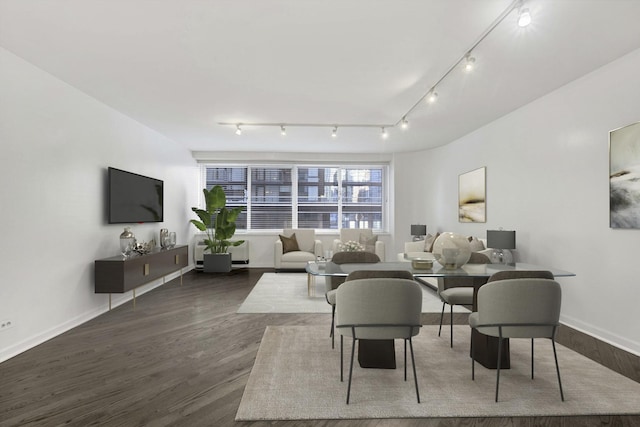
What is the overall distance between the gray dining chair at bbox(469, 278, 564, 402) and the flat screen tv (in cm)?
443

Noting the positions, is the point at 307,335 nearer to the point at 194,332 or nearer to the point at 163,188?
the point at 194,332

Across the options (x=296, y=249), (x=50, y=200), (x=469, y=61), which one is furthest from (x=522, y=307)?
(x=296, y=249)

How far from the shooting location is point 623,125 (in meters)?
3.19

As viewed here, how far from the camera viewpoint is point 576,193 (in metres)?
3.72

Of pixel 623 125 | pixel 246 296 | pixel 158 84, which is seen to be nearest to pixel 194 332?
pixel 246 296

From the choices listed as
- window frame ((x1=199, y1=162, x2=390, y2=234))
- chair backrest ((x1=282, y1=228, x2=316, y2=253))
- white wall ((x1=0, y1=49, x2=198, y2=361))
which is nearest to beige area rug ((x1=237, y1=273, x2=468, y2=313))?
chair backrest ((x1=282, y1=228, x2=316, y2=253))

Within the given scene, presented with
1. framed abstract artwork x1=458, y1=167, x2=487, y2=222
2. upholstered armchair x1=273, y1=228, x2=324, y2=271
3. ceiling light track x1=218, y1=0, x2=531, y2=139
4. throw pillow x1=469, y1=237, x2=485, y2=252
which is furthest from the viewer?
upholstered armchair x1=273, y1=228, x2=324, y2=271

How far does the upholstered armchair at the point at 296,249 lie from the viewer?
7.20 metres

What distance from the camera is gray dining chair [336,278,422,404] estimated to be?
228 cm

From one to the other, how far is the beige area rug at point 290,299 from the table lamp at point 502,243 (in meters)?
0.83

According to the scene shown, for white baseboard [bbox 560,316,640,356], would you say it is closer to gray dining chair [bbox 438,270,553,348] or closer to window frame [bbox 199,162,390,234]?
gray dining chair [bbox 438,270,553,348]

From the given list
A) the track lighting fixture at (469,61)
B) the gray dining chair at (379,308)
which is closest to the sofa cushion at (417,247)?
the track lighting fixture at (469,61)

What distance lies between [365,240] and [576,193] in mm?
4286

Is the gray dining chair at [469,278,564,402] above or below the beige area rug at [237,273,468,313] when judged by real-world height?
above
